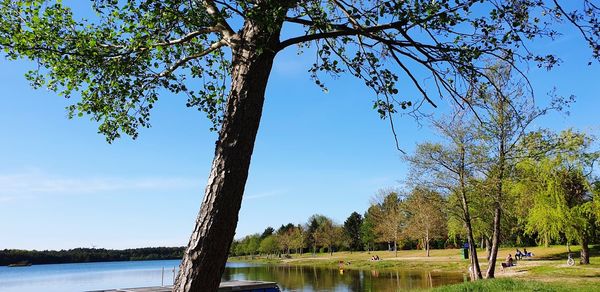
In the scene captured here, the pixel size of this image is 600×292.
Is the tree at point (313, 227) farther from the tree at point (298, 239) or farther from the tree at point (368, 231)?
the tree at point (368, 231)

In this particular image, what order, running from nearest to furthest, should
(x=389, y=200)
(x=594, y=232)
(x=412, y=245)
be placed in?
(x=594, y=232), (x=389, y=200), (x=412, y=245)

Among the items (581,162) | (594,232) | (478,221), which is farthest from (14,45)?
(594,232)

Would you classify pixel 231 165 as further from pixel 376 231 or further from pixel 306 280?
pixel 376 231

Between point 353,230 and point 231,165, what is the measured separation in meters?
108

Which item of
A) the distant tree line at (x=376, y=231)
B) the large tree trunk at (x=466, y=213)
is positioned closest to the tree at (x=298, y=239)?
the distant tree line at (x=376, y=231)

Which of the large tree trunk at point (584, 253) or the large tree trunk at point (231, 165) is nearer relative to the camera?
the large tree trunk at point (231, 165)

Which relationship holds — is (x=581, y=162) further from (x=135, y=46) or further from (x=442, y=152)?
(x=135, y=46)

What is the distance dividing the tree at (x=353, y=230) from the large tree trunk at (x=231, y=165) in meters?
106

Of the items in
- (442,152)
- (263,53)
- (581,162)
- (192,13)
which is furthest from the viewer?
(581,162)

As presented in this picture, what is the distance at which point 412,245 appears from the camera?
9788 cm

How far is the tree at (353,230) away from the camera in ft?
357

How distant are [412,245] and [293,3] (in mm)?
98569

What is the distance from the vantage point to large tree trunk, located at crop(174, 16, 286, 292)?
4.19 meters

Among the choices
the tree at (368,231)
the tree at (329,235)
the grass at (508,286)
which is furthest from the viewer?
the tree at (329,235)
